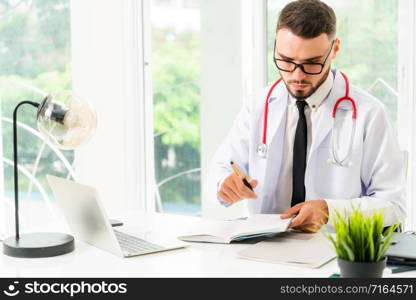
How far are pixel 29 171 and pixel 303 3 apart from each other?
1.97 m

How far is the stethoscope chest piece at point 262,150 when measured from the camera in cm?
208

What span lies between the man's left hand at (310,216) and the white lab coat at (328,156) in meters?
0.03

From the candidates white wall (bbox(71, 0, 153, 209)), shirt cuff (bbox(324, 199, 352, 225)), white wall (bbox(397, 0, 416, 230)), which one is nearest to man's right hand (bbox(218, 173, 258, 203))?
shirt cuff (bbox(324, 199, 352, 225))

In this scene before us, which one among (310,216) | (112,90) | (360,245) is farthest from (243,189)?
(112,90)

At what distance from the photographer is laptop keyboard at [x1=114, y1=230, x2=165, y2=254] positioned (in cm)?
158

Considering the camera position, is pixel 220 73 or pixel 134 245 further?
pixel 220 73

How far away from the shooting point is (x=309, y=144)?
2018mm

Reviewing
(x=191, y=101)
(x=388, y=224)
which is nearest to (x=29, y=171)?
(x=191, y=101)

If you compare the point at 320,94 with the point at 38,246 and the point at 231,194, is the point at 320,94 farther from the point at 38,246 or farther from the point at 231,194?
the point at 38,246

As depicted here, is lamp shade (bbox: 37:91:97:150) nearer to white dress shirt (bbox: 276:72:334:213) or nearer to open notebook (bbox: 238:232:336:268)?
open notebook (bbox: 238:232:336:268)

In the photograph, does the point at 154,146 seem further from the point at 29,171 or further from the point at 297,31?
the point at 297,31

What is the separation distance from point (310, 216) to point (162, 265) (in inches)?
19.2

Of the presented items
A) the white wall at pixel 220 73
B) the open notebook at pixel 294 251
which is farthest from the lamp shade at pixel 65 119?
the white wall at pixel 220 73

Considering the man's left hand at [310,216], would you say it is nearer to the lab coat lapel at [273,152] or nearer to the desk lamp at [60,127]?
the lab coat lapel at [273,152]
